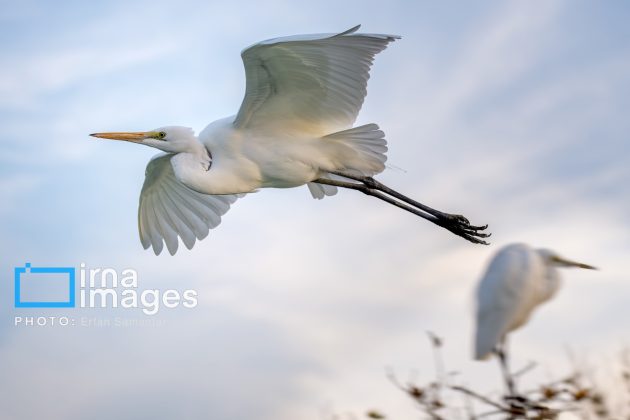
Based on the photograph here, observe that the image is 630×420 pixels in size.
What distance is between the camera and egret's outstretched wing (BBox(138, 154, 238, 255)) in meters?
8.76

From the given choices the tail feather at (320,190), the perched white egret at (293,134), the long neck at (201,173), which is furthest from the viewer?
the tail feather at (320,190)

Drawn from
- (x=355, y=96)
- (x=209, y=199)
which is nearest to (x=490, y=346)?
(x=355, y=96)

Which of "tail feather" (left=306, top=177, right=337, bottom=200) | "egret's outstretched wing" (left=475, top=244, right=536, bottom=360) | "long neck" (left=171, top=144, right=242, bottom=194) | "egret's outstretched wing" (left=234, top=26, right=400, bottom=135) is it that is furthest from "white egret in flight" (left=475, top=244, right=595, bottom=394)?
"tail feather" (left=306, top=177, right=337, bottom=200)

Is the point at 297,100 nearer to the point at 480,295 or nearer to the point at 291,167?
the point at 291,167

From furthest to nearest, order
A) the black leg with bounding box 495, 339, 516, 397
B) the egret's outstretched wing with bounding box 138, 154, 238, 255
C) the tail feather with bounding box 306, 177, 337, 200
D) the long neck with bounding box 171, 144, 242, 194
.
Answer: the egret's outstretched wing with bounding box 138, 154, 238, 255 → the tail feather with bounding box 306, 177, 337, 200 → the long neck with bounding box 171, 144, 242, 194 → the black leg with bounding box 495, 339, 516, 397

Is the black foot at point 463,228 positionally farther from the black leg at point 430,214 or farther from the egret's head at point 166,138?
the egret's head at point 166,138

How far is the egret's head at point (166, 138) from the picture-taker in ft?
25.5

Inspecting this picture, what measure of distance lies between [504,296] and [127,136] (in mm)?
4251

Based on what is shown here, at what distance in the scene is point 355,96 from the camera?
23.7 ft

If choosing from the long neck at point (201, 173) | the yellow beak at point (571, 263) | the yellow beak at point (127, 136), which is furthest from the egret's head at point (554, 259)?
the yellow beak at point (127, 136)

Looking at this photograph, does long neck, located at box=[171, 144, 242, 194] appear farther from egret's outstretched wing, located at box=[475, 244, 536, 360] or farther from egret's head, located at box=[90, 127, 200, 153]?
egret's outstretched wing, located at box=[475, 244, 536, 360]

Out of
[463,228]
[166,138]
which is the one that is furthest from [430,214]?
[166,138]

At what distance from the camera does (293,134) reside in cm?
762

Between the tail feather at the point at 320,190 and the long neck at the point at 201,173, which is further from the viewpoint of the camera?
the tail feather at the point at 320,190
